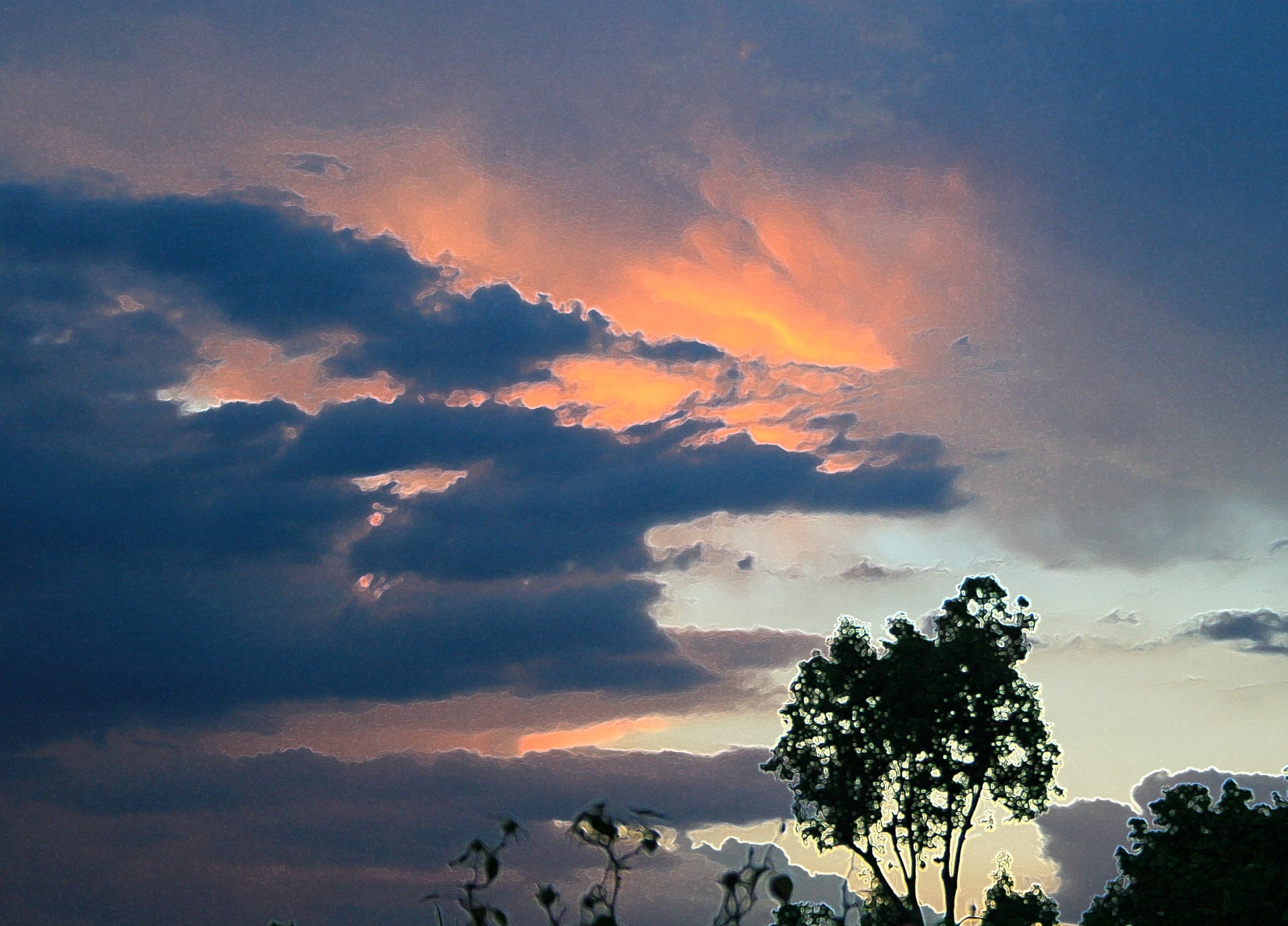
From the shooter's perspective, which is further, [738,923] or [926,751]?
[926,751]

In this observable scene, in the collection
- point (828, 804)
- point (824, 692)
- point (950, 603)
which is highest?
point (950, 603)

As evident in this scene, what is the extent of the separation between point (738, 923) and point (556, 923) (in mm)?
748

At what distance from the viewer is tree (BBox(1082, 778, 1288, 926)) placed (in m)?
41.2

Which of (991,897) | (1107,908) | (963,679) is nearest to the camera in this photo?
(1107,908)

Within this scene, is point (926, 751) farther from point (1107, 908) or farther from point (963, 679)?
point (1107, 908)

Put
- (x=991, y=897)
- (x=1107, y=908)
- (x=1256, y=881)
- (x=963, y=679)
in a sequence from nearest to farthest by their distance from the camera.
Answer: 1. (x=1256, y=881)
2. (x=1107, y=908)
3. (x=963, y=679)
4. (x=991, y=897)

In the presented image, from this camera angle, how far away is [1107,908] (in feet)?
149

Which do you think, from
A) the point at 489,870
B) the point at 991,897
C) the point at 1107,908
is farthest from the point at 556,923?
the point at 991,897

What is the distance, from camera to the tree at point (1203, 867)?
4119cm

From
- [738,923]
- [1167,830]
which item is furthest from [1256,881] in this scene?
[738,923]

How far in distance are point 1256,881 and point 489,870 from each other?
42.9 meters

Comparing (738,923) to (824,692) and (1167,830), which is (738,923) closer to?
(1167,830)

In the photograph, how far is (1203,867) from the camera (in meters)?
42.7

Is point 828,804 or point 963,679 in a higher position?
point 963,679
